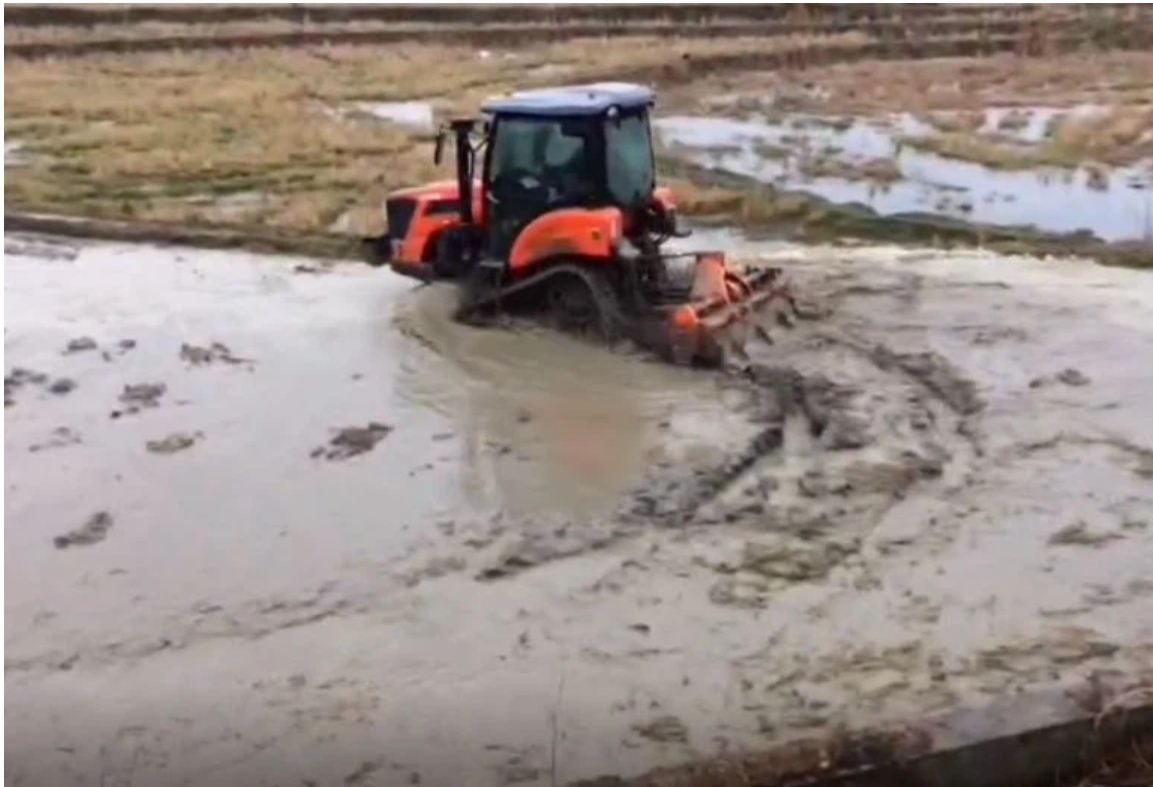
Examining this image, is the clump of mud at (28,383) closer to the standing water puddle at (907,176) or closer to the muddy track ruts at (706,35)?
the standing water puddle at (907,176)

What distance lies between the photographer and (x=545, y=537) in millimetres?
7449

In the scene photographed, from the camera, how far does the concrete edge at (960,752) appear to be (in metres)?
4.56

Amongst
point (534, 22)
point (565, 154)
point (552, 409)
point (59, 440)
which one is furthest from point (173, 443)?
point (534, 22)

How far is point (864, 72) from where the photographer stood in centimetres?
2931

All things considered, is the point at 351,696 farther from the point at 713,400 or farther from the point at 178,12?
the point at 178,12

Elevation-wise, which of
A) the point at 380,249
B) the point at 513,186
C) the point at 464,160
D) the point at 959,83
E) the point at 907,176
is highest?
the point at 464,160

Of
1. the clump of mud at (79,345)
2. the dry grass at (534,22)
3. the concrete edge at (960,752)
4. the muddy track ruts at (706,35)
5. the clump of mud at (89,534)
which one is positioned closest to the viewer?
the concrete edge at (960,752)

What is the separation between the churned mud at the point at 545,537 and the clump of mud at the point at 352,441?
1.8 inches

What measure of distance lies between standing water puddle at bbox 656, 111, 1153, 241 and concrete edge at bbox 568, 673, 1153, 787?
11136 millimetres

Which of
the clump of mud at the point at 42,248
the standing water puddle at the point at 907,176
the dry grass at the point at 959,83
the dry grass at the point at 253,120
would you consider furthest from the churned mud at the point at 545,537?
the dry grass at the point at 959,83

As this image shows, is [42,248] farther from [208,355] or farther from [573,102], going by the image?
[573,102]

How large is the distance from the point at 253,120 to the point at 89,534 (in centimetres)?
1664

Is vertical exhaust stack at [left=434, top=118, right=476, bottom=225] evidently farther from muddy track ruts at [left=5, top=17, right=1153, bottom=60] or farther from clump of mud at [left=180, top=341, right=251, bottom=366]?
muddy track ruts at [left=5, top=17, right=1153, bottom=60]

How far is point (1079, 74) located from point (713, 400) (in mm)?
21228
